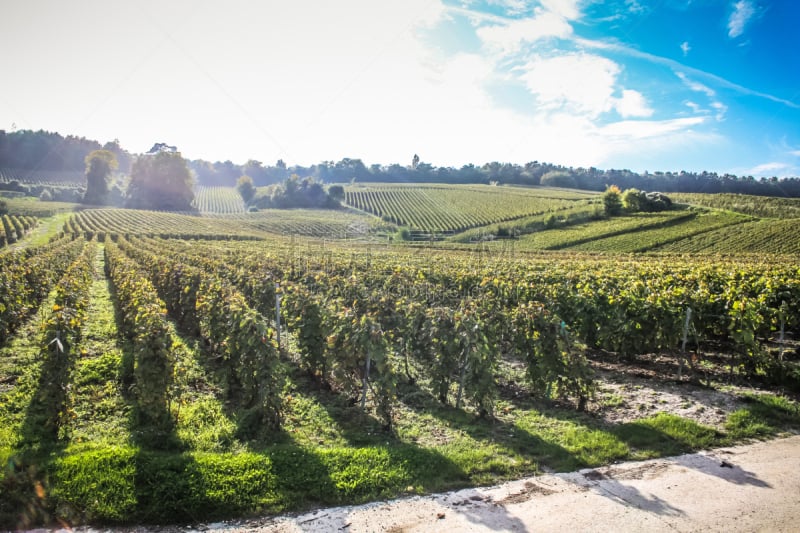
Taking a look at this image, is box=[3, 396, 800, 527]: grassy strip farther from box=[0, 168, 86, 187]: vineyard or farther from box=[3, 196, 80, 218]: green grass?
box=[0, 168, 86, 187]: vineyard

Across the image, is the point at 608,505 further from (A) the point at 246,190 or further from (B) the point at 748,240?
(A) the point at 246,190

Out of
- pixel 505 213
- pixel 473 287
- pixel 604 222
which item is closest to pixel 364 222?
pixel 505 213

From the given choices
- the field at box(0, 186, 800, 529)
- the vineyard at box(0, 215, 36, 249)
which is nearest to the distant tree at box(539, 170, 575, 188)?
the vineyard at box(0, 215, 36, 249)

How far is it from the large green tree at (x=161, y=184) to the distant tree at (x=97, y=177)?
5658 millimetres

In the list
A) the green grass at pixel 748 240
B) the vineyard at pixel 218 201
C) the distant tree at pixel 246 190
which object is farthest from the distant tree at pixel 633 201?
the distant tree at pixel 246 190

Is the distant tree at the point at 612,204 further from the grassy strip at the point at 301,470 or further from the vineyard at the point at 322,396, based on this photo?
the grassy strip at the point at 301,470

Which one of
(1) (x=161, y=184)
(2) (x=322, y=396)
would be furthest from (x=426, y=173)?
(2) (x=322, y=396)

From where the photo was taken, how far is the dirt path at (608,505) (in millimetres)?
4891

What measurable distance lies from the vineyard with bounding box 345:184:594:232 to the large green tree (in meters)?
43.1

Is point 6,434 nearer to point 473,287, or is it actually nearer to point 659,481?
point 659,481

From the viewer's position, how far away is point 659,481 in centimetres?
578

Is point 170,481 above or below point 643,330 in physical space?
below

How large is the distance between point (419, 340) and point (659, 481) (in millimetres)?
5285

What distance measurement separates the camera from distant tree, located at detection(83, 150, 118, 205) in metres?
104
